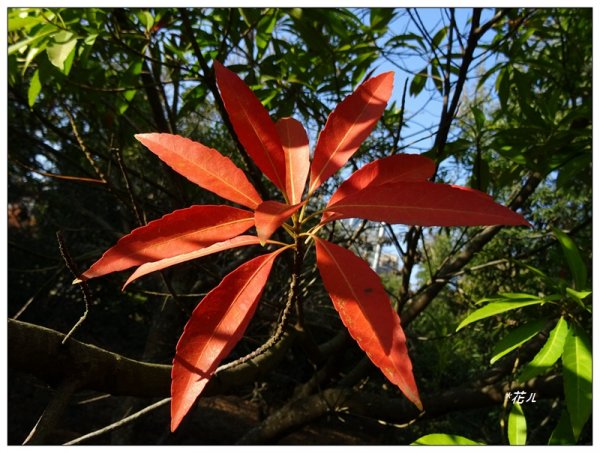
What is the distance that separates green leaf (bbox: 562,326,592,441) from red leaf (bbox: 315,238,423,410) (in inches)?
20.3

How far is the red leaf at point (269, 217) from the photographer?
0.41 m

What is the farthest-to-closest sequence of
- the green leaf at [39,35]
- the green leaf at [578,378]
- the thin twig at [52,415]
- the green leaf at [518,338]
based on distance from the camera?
the green leaf at [39,35] → the green leaf at [518,338] → the green leaf at [578,378] → the thin twig at [52,415]

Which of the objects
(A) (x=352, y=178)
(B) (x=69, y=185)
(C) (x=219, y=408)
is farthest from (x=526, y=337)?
(B) (x=69, y=185)

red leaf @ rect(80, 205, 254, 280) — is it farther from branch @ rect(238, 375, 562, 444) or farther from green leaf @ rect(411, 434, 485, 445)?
branch @ rect(238, 375, 562, 444)

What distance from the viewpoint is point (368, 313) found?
476 mm

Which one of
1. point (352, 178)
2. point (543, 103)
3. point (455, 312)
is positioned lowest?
point (455, 312)

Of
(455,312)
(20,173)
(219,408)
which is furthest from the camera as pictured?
(455,312)

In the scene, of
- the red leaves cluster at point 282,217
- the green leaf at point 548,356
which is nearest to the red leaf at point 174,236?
the red leaves cluster at point 282,217

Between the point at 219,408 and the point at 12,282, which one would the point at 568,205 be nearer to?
the point at 219,408

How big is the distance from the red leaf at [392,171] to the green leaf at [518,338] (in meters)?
0.53

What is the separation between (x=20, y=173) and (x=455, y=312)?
12.5 feet

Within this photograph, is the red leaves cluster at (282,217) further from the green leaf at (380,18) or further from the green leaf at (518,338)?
the green leaf at (380,18)

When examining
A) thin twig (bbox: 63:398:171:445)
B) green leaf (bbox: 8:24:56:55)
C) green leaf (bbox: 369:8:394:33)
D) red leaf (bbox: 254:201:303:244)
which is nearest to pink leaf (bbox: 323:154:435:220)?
red leaf (bbox: 254:201:303:244)

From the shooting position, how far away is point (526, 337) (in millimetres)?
923
